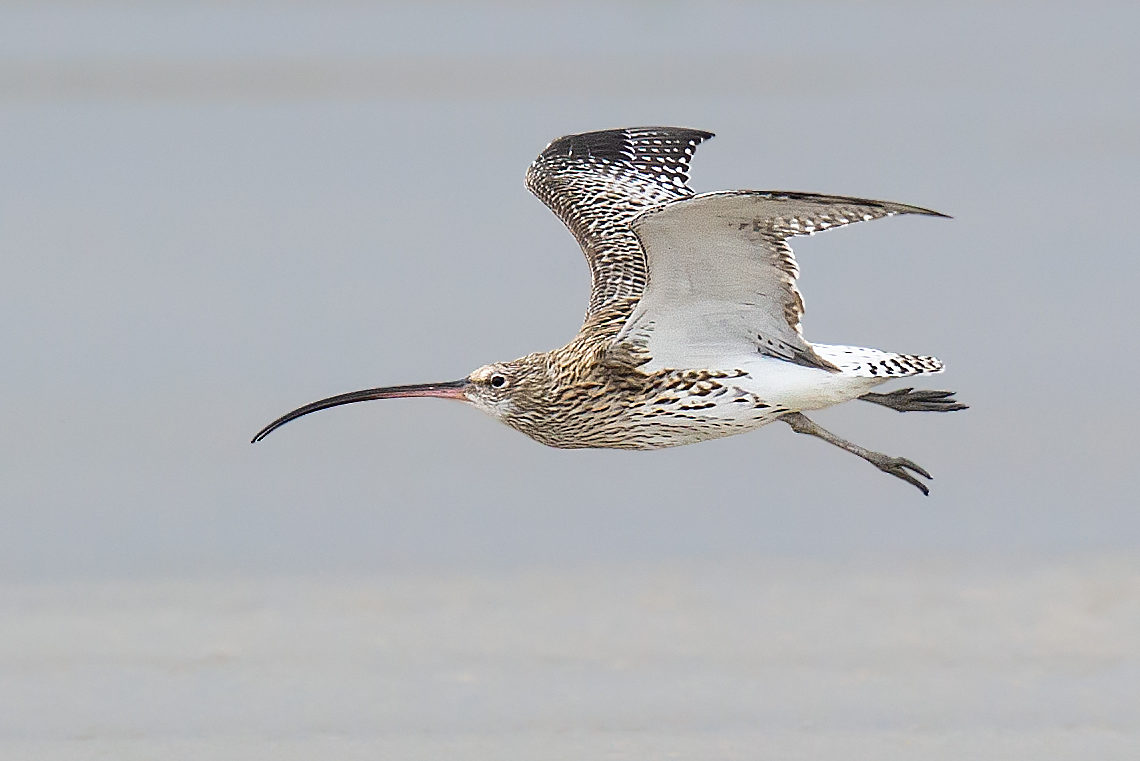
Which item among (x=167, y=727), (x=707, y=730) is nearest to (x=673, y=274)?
(x=707, y=730)

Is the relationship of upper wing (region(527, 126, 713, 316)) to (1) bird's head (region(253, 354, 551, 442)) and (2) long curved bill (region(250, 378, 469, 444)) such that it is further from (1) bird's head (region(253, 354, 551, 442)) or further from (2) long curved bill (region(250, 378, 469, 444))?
(2) long curved bill (region(250, 378, 469, 444))

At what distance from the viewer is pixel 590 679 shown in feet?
34.0

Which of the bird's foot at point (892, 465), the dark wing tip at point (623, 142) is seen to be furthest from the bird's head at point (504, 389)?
the dark wing tip at point (623, 142)

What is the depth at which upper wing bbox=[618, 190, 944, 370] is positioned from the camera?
895cm

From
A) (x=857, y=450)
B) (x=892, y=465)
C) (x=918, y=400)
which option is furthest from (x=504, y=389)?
(x=918, y=400)

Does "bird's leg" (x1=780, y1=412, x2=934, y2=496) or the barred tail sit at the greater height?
the barred tail

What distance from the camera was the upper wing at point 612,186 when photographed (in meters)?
10.8

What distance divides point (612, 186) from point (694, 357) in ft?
7.33

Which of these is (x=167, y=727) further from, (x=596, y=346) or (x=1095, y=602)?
(x=1095, y=602)

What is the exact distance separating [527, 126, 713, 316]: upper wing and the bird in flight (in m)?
0.03

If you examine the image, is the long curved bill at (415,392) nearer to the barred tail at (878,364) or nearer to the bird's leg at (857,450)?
the bird's leg at (857,450)

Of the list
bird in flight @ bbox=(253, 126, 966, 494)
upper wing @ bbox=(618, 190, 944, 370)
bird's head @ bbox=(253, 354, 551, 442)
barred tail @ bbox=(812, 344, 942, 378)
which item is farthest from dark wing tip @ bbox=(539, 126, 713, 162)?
barred tail @ bbox=(812, 344, 942, 378)

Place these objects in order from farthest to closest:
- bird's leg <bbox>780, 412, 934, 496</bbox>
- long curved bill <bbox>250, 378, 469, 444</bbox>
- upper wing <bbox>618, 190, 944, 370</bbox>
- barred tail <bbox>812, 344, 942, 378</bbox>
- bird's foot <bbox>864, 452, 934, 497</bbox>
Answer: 1. bird's foot <bbox>864, 452, 934, 497</bbox>
2. bird's leg <bbox>780, 412, 934, 496</bbox>
3. long curved bill <bbox>250, 378, 469, 444</bbox>
4. barred tail <bbox>812, 344, 942, 378</bbox>
5. upper wing <bbox>618, 190, 944, 370</bbox>

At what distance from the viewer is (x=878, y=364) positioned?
9758 millimetres
